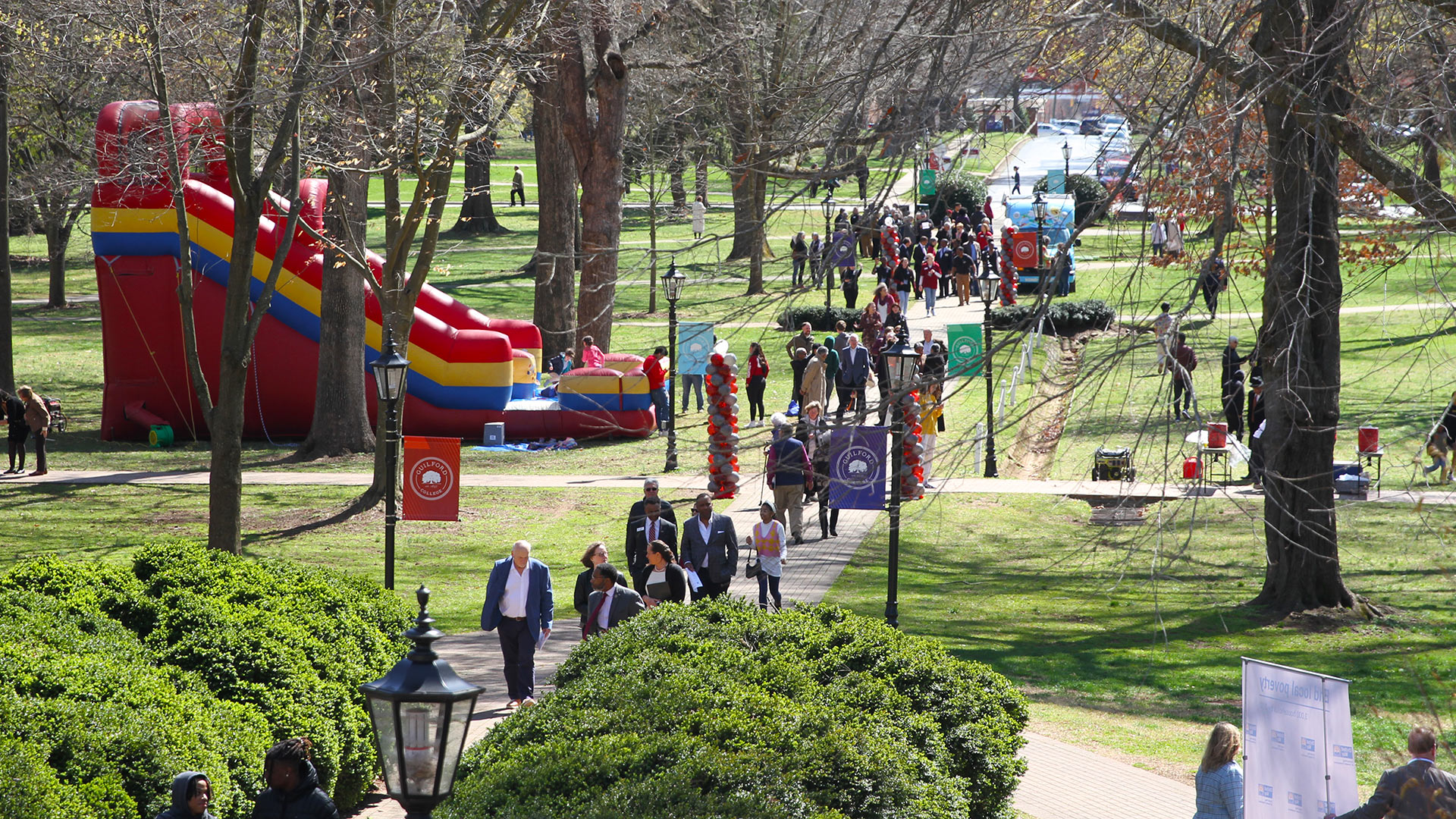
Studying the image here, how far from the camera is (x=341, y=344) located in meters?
22.8

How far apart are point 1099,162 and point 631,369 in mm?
20100

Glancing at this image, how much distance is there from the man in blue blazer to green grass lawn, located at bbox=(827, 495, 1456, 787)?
11.0ft

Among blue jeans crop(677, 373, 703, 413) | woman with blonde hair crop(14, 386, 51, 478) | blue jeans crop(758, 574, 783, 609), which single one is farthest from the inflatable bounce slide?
blue jeans crop(758, 574, 783, 609)

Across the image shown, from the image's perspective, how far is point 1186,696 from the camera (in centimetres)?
1252

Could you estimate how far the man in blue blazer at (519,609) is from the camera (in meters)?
10.9

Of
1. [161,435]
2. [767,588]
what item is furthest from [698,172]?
[161,435]

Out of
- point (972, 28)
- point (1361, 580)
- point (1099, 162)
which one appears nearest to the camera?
point (1099, 162)

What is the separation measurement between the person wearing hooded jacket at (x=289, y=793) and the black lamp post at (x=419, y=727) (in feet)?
6.83

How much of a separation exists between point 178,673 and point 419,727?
4596 mm

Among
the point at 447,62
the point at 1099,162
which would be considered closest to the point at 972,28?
the point at 1099,162

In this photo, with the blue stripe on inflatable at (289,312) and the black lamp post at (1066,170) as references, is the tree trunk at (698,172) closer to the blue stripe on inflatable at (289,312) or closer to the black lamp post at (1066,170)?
the black lamp post at (1066,170)

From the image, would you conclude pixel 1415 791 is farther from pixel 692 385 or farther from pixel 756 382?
pixel 692 385

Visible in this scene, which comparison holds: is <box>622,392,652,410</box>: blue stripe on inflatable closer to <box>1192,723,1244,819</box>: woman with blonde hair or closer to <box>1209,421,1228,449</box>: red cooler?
<box>1209,421,1228,449</box>: red cooler

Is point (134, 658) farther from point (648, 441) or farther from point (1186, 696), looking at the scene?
point (648, 441)
